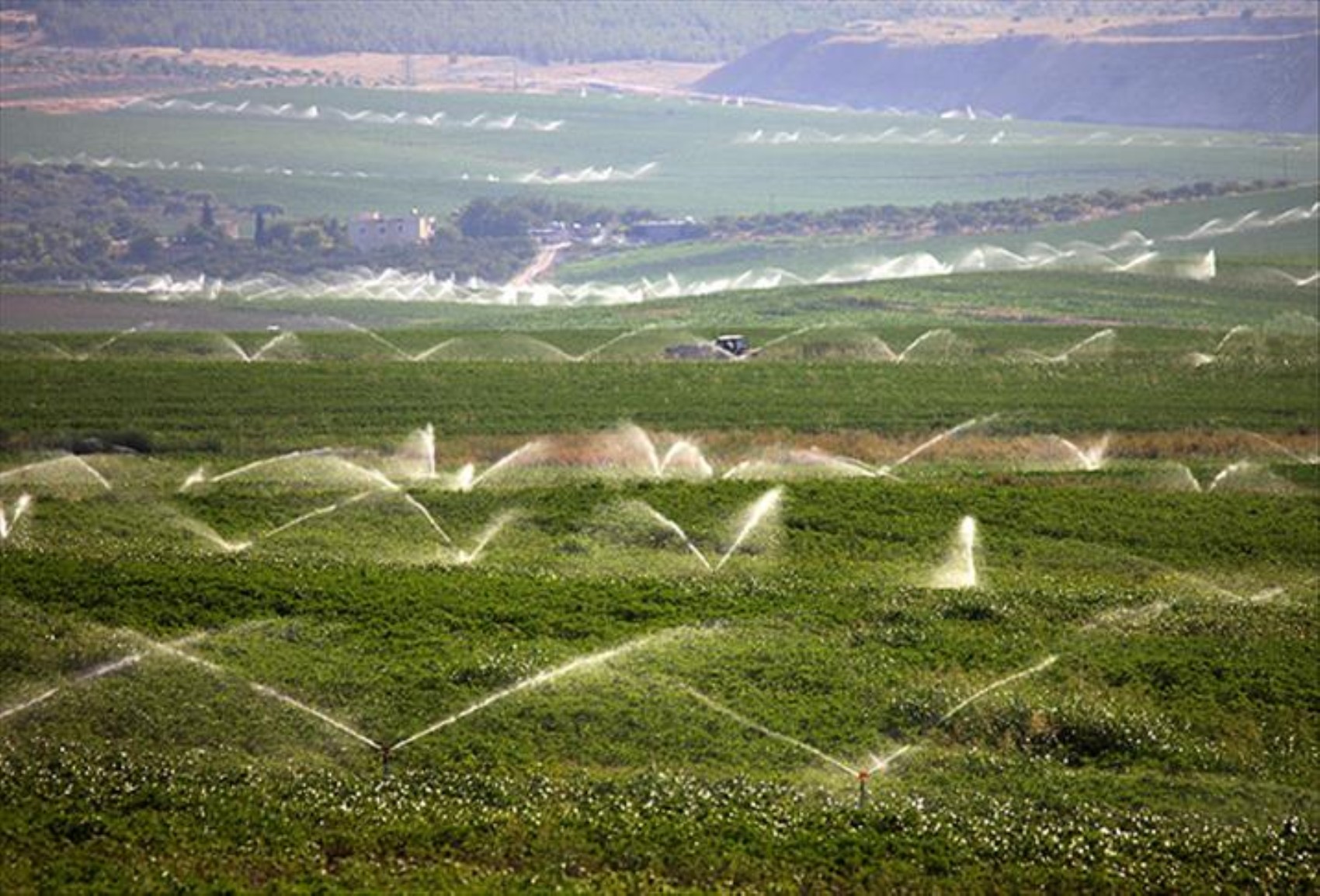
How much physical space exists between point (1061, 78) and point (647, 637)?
15698cm

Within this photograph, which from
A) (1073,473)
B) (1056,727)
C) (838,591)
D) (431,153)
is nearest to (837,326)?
(1073,473)

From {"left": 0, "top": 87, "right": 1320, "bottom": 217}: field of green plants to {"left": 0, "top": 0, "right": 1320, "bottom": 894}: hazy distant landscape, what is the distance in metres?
12.6

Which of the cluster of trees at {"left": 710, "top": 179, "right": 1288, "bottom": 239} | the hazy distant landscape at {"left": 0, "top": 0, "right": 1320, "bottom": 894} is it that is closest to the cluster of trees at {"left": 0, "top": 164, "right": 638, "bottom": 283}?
the hazy distant landscape at {"left": 0, "top": 0, "right": 1320, "bottom": 894}

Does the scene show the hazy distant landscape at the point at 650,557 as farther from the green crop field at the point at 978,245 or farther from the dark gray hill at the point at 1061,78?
the dark gray hill at the point at 1061,78

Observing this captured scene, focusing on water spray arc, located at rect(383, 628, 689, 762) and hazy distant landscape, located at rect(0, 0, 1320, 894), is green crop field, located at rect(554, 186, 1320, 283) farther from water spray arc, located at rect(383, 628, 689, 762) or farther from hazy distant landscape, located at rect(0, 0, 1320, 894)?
water spray arc, located at rect(383, 628, 689, 762)

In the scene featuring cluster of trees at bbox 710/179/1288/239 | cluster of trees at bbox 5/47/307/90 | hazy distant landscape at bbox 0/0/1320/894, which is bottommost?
cluster of trees at bbox 710/179/1288/239

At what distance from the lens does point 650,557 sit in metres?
33.2

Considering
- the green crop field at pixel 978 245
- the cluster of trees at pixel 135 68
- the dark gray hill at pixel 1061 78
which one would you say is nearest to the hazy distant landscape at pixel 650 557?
the green crop field at pixel 978 245

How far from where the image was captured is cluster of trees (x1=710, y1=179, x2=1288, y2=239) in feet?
341

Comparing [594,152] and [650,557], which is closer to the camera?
[650,557]

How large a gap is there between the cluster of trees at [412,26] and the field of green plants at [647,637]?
88044 mm

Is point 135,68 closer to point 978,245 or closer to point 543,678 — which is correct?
point 978,245

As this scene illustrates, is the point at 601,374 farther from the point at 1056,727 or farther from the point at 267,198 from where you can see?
the point at 267,198

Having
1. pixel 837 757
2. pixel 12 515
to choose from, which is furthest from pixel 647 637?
pixel 12 515
